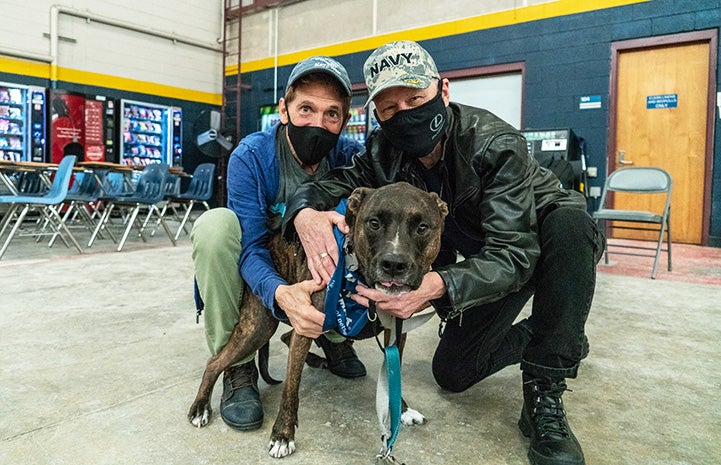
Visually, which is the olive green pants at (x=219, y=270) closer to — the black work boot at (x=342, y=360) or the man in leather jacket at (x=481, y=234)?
the man in leather jacket at (x=481, y=234)

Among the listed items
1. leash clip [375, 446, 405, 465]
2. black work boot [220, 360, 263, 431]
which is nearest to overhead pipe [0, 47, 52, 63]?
black work boot [220, 360, 263, 431]

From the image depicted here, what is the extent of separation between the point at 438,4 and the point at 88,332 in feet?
23.5

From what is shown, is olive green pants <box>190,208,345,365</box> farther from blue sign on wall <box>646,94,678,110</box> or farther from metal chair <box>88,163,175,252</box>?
blue sign on wall <box>646,94,678,110</box>

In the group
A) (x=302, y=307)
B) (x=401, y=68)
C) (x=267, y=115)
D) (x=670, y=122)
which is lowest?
(x=302, y=307)

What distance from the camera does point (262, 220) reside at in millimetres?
1623

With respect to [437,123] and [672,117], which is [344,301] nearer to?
[437,123]

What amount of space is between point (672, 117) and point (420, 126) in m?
5.82

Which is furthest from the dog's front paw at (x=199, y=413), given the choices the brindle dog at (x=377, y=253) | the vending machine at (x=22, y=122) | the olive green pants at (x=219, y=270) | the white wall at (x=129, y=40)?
the white wall at (x=129, y=40)

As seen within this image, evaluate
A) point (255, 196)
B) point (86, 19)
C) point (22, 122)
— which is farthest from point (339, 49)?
point (255, 196)

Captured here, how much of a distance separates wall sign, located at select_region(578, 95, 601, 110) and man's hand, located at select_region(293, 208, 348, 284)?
6031 mm

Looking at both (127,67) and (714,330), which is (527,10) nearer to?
(714,330)

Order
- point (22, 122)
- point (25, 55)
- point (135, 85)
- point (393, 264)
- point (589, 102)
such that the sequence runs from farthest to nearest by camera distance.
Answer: point (135, 85)
point (25, 55)
point (22, 122)
point (589, 102)
point (393, 264)

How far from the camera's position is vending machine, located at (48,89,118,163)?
863cm

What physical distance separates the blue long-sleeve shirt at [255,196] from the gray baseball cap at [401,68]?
439 mm
